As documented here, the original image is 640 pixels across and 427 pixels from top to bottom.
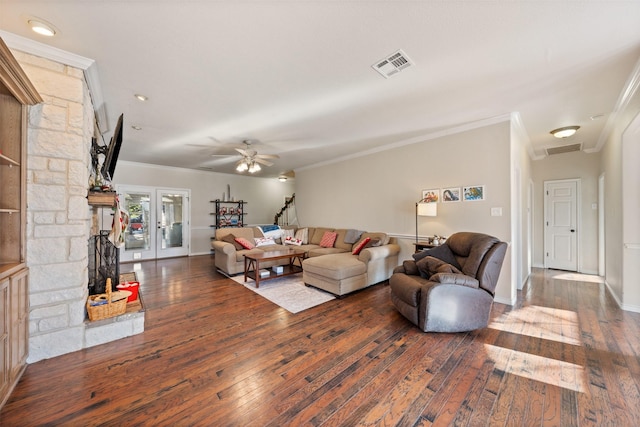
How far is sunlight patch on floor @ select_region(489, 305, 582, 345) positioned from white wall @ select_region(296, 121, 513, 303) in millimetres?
380

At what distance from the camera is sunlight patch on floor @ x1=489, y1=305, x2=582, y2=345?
8.38 ft

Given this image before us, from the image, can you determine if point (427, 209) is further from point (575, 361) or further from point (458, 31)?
point (458, 31)

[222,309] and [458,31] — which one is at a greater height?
[458,31]

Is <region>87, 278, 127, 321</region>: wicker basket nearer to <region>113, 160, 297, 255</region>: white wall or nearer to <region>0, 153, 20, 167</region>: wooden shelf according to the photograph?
<region>0, 153, 20, 167</region>: wooden shelf

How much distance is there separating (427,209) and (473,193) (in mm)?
691

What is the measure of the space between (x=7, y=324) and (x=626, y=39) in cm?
491

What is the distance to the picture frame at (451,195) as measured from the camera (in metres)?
3.96

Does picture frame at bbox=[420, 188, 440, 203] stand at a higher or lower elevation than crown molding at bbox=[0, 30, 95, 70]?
lower

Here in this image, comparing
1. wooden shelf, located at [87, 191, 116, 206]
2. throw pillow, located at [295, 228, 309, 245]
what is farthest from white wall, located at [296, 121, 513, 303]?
wooden shelf, located at [87, 191, 116, 206]

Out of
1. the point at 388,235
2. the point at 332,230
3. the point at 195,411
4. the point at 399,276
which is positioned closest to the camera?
the point at 195,411

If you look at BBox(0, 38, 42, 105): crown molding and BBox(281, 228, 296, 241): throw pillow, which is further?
BBox(281, 228, 296, 241): throw pillow

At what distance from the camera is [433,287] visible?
257cm

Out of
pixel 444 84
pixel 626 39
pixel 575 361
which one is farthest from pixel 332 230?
pixel 626 39

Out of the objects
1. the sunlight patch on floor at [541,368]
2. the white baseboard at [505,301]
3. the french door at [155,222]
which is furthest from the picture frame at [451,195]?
the french door at [155,222]
